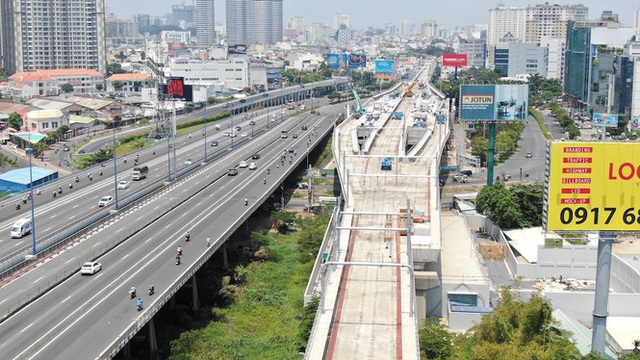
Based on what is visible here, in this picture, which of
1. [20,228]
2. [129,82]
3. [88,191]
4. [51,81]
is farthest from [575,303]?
[129,82]

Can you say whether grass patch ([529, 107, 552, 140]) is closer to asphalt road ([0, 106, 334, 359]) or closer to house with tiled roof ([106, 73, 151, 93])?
asphalt road ([0, 106, 334, 359])

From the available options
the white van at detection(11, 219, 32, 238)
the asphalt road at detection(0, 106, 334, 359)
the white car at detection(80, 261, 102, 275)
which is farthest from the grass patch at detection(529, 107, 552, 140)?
the white car at detection(80, 261, 102, 275)

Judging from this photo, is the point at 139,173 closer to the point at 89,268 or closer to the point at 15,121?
the point at 89,268

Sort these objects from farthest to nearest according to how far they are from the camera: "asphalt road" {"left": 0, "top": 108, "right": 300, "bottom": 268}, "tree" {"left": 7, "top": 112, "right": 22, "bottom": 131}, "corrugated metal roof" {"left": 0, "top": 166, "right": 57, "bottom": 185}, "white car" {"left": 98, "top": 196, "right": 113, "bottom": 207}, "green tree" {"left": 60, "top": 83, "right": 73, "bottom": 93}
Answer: "green tree" {"left": 60, "top": 83, "right": 73, "bottom": 93} → "tree" {"left": 7, "top": 112, "right": 22, "bottom": 131} → "corrugated metal roof" {"left": 0, "top": 166, "right": 57, "bottom": 185} → "white car" {"left": 98, "top": 196, "right": 113, "bottom": 207} → "asphalt road" {"left": 0, "top": 108, "right": 300, "bottom": 268}

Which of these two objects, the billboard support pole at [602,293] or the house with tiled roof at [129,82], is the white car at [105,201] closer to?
the billboard support pole at [602,293]

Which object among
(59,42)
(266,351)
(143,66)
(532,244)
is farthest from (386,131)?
(143,66)

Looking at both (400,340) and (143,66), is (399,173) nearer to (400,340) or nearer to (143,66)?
(400,340)

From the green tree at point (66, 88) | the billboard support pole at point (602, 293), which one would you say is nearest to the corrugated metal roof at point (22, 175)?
the billboard support pole at point (602, 293)
